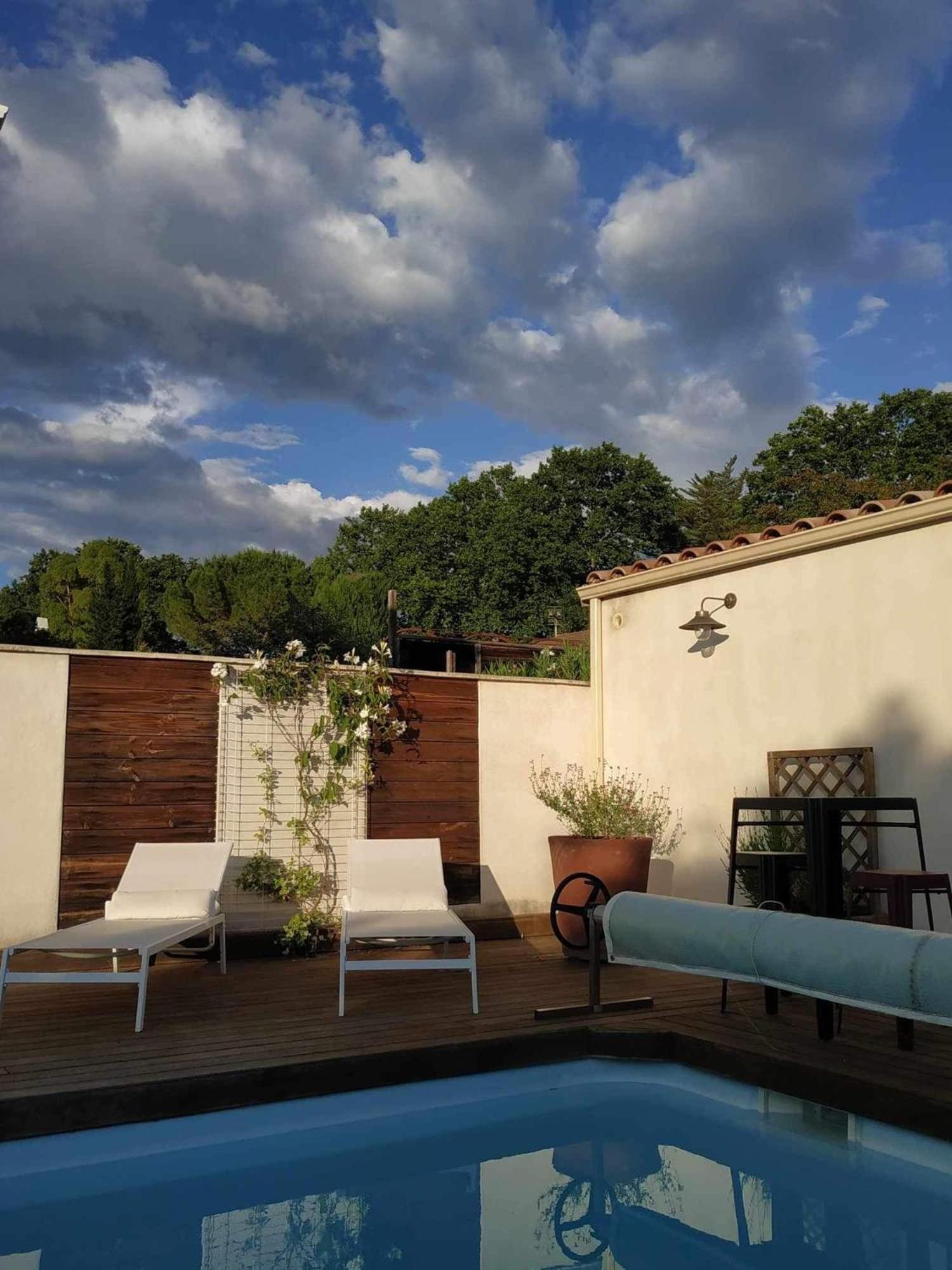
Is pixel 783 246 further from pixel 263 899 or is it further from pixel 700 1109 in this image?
pixel 700 1109

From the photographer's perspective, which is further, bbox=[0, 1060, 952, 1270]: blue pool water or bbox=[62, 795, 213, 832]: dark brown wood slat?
bbox=[62, 795, 213, 832]: dark brown wood slat

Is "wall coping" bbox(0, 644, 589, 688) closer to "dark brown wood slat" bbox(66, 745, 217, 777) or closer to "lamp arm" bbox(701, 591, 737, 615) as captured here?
"dark brown wood slat" bbox(66, 745, 217, 777)

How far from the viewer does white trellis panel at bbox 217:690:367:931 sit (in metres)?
7.27

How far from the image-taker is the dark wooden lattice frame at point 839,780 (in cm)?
682

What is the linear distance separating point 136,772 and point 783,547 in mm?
4924

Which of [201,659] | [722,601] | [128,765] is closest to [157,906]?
[128,765]

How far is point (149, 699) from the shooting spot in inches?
281

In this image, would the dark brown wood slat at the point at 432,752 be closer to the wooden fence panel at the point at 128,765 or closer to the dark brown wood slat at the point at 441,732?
the dark brown wood slat at the point at 441,732

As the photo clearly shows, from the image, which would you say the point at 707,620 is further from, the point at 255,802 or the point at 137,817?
the point at 137,817

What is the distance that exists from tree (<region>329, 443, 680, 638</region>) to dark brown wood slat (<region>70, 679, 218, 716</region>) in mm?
26000

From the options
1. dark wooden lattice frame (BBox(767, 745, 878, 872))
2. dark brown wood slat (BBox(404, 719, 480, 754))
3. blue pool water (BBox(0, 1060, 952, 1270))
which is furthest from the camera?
dark brown wood slat (BBox(404, 719, 480, 754))

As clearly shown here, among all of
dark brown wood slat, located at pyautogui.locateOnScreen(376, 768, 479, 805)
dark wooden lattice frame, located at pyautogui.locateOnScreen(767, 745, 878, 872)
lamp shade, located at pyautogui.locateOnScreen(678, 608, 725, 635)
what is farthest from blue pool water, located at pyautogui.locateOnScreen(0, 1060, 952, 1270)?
lamp shade, located at pyautogui.locateOnScreen(678, 608, 725, 635)

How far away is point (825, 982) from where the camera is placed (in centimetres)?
400

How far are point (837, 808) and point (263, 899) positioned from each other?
410cm
